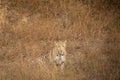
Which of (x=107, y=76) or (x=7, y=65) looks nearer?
(x=7, y=65)

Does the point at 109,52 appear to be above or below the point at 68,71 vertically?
above

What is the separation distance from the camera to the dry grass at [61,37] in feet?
7.77

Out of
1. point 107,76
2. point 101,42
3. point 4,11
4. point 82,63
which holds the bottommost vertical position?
point 107,76

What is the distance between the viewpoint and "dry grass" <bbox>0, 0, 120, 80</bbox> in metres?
2.37

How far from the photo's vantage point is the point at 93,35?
249cm

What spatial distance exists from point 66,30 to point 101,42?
39 cm

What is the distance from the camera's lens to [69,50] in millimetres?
2471

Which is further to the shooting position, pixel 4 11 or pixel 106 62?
pixel 106 62

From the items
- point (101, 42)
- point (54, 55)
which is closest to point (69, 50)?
point (54, 55)

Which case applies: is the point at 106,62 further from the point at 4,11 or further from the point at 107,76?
the point at 4,11

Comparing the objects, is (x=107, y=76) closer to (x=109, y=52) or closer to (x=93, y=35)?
(x=109, y=52)

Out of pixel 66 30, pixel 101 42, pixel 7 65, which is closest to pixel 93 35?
pixel 101 42

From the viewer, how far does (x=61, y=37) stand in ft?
8.02

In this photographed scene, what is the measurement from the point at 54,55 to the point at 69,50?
0.54 feet
